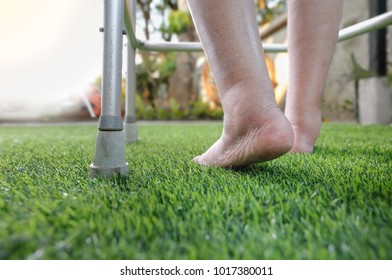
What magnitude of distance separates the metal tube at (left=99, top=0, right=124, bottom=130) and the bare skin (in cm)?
16

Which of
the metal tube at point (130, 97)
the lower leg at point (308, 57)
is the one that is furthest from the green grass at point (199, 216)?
the metal tube at point (130, 97)

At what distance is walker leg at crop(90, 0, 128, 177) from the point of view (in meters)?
0.68

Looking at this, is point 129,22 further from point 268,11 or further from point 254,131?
point 268,11

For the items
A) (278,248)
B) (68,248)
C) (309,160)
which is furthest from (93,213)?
(309,160)

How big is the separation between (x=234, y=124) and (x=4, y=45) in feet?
16.5

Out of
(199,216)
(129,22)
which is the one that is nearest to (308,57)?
(129,22)

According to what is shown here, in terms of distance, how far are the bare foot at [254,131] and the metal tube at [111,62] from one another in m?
0.24

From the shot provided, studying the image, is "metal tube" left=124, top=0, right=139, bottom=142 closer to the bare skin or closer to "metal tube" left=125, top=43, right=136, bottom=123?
"metal tube" left=125, top=43, right=136, bottom=123

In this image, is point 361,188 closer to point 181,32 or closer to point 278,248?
point 278,248

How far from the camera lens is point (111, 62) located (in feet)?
2.24

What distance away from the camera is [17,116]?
17.4ft

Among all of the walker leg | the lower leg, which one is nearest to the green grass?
the walker leg

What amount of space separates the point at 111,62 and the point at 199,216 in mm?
389

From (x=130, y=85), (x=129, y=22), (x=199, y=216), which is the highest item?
(x=129, y=22)
